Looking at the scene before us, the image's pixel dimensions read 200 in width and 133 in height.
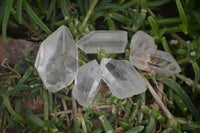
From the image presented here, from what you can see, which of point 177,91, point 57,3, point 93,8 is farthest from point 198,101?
point 57,3

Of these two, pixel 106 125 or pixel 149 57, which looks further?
pixel 149 57

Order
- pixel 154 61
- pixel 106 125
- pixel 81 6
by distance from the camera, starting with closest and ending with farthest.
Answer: pixel 106 125 < pixel 154 61 < pixel 81 6

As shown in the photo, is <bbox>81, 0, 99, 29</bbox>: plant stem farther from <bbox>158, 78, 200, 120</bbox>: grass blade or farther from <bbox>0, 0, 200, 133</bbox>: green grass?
<bbox>158, 78, 200, 120</bbox>: grass blade

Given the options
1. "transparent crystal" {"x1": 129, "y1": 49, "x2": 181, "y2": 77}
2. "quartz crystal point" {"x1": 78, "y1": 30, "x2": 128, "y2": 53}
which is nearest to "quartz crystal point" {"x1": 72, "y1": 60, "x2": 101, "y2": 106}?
"quartz crystal point" {"x1": 78, "y1": 30, "x2": 128, "y2": 53}

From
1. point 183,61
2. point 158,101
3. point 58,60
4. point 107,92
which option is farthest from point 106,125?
point 183,61

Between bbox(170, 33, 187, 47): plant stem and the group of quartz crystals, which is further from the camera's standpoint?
bbox(170, 33, 187, 47): plant stem

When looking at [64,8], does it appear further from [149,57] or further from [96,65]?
[149,57]
